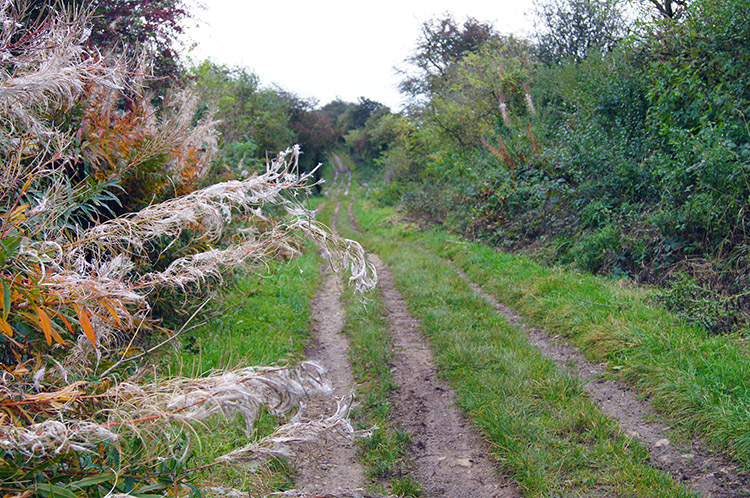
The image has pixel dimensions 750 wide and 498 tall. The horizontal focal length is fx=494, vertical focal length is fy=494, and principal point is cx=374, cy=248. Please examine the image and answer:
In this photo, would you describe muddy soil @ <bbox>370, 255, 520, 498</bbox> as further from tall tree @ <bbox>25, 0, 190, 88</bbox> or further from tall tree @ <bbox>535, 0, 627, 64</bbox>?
tall tree @ <bbox>535, 0, 627, 64</bbox>

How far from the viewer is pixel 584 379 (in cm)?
464

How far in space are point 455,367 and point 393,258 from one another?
20.2ft

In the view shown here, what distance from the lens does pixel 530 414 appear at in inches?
155

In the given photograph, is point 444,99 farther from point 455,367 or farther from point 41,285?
point 41,285

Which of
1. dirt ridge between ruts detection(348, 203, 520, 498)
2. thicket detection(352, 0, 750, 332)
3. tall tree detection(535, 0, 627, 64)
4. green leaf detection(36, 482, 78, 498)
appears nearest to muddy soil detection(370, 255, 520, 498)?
dirt ridge between ruts detection(348, 203, 520, 498)

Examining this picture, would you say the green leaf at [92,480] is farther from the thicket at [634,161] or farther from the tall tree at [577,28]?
the tall tree at [577,28]

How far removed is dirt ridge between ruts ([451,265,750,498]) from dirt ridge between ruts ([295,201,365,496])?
6.72 feet

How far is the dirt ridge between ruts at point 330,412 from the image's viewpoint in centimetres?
331

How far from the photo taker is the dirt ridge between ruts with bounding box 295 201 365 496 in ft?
10.9

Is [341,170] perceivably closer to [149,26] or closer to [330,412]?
[149,26]

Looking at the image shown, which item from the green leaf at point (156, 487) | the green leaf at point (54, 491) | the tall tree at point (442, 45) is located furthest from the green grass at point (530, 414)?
the tall tree at point (442, 45)

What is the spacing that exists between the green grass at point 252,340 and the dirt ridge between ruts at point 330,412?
15 centimetres

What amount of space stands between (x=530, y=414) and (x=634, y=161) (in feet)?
21.0

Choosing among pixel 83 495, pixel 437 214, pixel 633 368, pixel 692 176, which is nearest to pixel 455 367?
pixel 633 368
